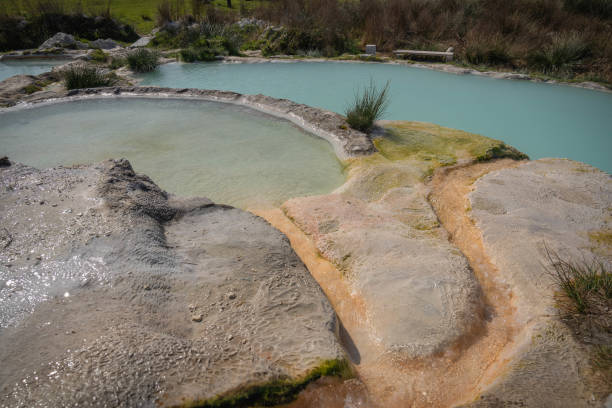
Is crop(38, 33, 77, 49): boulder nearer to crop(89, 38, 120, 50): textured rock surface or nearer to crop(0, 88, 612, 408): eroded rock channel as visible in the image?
crop(89, 38, 120, 50): textured rock surface

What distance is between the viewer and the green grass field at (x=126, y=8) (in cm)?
1300

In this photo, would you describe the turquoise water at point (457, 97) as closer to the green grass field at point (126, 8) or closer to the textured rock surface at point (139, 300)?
the textured rock surface at point (139, 300)

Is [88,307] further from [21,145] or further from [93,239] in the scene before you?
[21,145]

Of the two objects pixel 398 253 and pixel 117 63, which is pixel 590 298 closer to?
pixel 398 253

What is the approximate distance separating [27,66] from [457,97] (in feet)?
32.4

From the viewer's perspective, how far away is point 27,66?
8.67 m

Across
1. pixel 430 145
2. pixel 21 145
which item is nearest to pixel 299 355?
pixel 430 145

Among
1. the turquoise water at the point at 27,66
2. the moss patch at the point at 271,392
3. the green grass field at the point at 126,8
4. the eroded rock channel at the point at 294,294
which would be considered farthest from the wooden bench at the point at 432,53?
the green grass field at the point at 126,8

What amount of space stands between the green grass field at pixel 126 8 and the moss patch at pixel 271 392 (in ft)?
49.9

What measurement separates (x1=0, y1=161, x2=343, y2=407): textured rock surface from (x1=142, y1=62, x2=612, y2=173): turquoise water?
3826 millimetres

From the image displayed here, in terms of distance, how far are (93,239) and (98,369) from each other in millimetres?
944

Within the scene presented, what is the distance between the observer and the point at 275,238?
2363 mm

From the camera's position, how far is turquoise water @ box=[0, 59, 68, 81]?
810 cm

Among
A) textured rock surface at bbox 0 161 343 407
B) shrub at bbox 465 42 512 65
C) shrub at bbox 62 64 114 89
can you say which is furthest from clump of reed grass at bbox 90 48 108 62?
shrub at bbox 465 42 512 65
